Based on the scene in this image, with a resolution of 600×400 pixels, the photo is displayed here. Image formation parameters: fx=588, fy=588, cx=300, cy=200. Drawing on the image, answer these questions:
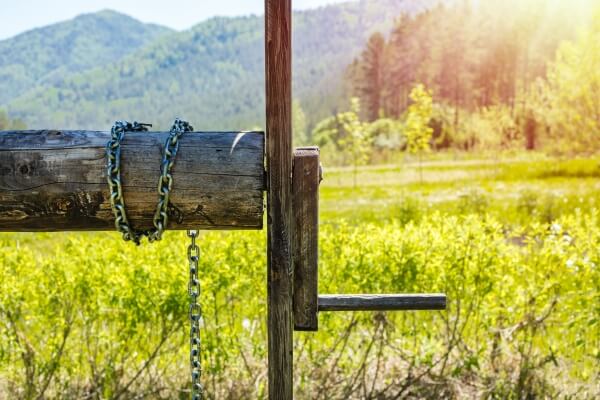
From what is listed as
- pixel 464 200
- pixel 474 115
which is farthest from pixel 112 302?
pixel 474 115

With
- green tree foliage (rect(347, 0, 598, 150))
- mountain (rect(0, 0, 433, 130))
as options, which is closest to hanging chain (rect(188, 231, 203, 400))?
green tree foliage (rect(347, 0, 598, 150))

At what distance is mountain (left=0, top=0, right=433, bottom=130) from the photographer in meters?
46.4

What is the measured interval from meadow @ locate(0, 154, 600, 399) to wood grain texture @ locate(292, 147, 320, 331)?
1393 millimetres

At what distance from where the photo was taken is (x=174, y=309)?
2881 millimetres

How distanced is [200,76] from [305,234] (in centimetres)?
6281

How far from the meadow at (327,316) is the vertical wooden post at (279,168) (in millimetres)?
1411

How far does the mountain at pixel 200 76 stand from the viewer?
46375mm

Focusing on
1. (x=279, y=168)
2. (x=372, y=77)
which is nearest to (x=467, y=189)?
(x=279, y=168)

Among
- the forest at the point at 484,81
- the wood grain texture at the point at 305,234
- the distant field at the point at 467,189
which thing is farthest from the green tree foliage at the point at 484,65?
the wood grain texture at the point at 305,234

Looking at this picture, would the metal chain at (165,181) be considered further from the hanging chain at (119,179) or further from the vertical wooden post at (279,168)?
the vertical wooden post at (279,168)

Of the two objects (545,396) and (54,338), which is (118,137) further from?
(545,396)

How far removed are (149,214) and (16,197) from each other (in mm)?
317

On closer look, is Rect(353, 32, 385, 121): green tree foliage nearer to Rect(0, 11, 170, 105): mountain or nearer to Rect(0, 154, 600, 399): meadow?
Rect(0, 154, 600, 399): meadow

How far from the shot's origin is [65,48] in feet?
246
